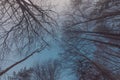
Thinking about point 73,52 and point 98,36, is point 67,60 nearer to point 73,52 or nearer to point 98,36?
point 73,52

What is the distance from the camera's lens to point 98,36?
12.2 metres

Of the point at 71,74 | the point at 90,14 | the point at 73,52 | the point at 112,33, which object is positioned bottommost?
the point at 71,74

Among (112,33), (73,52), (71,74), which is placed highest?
(112,33)

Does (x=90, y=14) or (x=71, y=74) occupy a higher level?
(x=90, y=14)

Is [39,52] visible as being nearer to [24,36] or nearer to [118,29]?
[24,36]

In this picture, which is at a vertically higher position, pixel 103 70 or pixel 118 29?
pixel 118 29

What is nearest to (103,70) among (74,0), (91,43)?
(91,43)

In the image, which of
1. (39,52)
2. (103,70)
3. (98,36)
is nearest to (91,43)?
(98,36)

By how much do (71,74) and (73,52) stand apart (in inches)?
37.0

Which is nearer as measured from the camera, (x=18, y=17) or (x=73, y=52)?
(x=18, y=17)

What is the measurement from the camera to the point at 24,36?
11.7 meters

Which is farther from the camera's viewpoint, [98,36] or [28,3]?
[98,36]

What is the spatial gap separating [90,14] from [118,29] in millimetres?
1438

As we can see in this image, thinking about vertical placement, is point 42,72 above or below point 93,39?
below
